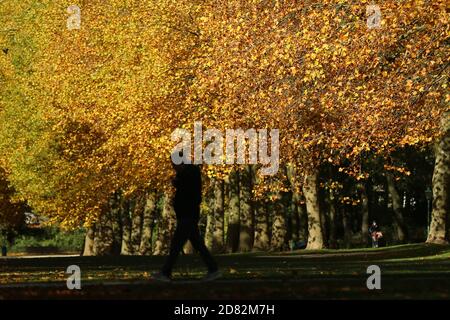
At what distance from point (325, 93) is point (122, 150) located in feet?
51.8

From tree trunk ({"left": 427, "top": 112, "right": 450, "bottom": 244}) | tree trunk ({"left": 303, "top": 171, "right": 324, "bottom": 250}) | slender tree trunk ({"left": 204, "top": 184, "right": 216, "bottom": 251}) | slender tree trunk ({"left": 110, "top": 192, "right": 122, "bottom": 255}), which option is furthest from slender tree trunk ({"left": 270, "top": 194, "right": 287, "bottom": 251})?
tree trunk ({"left": 427, "top": 112, "right": 450, "bottom": 244})

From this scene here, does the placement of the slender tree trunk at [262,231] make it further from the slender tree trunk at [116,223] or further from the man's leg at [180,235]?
the man's leg at [180,235]

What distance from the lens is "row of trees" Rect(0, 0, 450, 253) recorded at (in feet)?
104

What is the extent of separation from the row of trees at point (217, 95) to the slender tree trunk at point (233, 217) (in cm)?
9

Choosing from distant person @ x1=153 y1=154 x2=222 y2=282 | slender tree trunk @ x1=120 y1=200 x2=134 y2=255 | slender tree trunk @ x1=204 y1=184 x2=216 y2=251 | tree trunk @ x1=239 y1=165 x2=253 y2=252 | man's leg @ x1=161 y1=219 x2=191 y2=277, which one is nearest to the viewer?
distant person @ x1=153 y1=154 x2=222 y2=282

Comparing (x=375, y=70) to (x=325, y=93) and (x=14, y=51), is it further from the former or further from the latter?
(x=14, y=51)

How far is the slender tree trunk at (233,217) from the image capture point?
2303 inches

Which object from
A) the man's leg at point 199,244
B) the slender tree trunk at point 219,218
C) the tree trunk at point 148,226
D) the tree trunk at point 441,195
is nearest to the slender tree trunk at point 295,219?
the tree trunk at point 148,226

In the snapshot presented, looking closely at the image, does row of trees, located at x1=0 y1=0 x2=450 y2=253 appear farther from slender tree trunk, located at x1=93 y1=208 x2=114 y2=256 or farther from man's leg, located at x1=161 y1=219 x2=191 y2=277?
man's leg, located at x1=161 y1=219 x2=191 y2=277

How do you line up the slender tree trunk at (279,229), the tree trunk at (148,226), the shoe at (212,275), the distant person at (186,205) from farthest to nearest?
the tree trunk at (148,226), the slender tree trunk at (279,229), the shoe at (212,275), the distant person at (186,205)

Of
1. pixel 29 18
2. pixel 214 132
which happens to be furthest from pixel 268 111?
pixel 29 18

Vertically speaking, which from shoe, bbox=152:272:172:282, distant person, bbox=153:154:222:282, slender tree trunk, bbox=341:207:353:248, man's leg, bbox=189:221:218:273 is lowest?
shoe, bbox=152:272:172:282

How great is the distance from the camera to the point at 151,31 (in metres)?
45.3

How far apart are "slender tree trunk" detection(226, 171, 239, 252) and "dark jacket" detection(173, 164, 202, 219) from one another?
3676 centimetres
